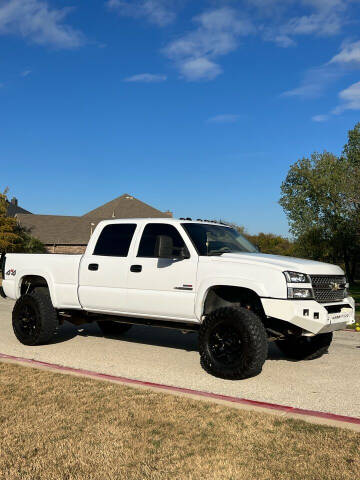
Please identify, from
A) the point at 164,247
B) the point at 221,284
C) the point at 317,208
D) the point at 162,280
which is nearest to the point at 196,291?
the point at 221,284

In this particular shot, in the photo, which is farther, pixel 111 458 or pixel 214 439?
pixel 214 439

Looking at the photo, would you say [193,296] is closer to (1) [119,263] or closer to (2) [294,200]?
(1) [119,263]

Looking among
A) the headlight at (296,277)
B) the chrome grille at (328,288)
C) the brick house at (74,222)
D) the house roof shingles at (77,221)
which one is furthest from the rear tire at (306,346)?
the house roof shingles at (77,221)

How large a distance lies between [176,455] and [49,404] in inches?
73.8

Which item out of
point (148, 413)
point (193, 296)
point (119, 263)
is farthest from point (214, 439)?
point (119, 263)

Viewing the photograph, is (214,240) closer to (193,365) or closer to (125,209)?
(193,365)

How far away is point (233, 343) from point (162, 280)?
148 cm

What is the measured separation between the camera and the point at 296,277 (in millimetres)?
6477

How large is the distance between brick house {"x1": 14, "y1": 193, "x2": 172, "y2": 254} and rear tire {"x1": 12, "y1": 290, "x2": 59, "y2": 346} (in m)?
43.8

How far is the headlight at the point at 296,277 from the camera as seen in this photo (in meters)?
6.40

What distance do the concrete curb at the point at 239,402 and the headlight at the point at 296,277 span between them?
1649 millimetres

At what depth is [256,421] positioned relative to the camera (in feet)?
15.8

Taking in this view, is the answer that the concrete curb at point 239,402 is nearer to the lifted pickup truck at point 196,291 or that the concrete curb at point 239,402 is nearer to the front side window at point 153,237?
the lifted pickup truck at point 196,291

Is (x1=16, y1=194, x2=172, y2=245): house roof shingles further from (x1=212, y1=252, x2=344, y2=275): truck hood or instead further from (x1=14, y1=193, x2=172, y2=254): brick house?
(x1=212, y1=252, x2=344, y2=275): truck hood
